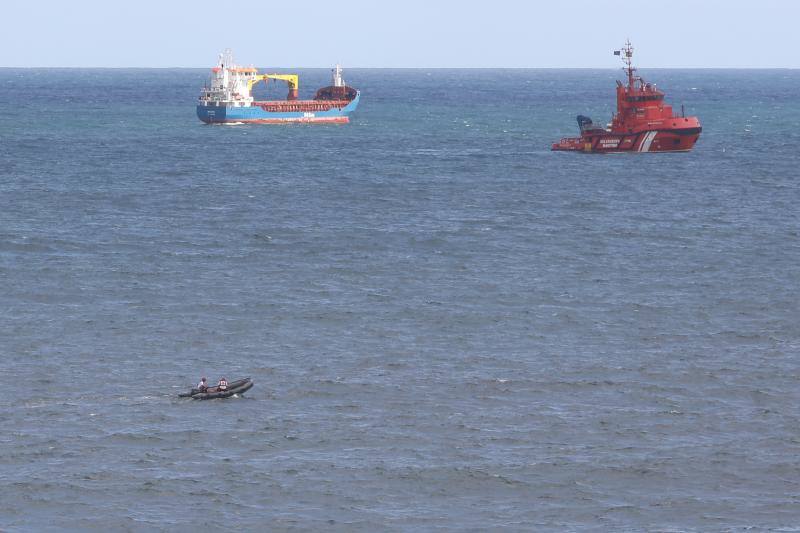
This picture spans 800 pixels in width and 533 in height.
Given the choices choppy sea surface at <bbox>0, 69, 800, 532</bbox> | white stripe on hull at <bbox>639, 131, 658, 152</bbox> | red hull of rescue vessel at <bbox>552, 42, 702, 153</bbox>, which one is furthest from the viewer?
white stripe on hull at <bbox>639, 131, 658, 152</bbox>

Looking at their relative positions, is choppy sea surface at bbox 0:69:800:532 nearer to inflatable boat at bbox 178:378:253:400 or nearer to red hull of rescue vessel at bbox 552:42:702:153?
inflatable boat at bbox 178:378:253:400

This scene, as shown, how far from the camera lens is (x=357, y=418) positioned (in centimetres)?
5956

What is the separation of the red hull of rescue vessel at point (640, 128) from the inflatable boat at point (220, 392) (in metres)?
109

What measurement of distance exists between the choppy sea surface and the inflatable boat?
56 centimetres

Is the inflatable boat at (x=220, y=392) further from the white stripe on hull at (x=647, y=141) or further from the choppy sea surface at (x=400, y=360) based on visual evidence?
the white stripe on hull at (x=647, y=141)

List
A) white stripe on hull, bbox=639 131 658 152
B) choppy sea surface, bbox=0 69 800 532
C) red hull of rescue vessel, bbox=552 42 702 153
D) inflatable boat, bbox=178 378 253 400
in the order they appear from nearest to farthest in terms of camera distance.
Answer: choppy sea surface, bbox=0 69 800 532 < inflatable boat, bbox=178 378 253 400 < red hull of rescue vessel, bbox=552 42 702 153 < white stripe on hull, bbox=639 131 658 152

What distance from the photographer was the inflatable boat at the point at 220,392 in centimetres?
6097

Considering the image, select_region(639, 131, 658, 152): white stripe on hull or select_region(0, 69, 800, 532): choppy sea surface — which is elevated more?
select_region(639, 131, 658, 152): white stripe on hull

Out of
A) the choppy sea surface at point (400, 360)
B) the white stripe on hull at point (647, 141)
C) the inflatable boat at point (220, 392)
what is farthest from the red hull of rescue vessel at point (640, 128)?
the inflatable boat at point (220, 392)

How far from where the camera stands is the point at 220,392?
6091 centimetres

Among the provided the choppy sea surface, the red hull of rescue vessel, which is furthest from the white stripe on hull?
the choppy sea surface

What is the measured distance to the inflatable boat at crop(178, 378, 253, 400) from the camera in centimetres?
6097

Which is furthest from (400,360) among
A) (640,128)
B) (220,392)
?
(640,128)

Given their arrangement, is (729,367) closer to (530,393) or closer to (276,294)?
(530,393)
